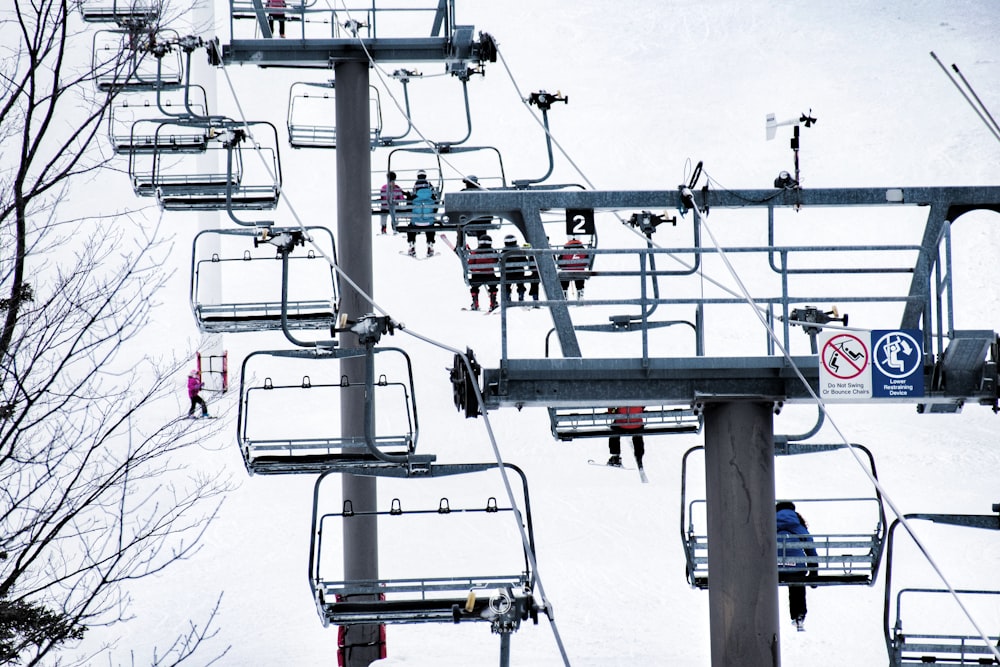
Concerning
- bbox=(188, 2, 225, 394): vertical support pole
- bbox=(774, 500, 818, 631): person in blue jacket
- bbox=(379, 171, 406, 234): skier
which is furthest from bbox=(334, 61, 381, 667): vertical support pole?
bbox=(188, 2, 225, 394): vertical support pole

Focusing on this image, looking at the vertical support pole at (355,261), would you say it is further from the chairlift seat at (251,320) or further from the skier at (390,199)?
the skier at (390,199)

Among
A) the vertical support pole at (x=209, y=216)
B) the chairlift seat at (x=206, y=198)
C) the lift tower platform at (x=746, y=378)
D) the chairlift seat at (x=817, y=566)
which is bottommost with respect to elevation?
the chairlift seat at (x=817, y=566)

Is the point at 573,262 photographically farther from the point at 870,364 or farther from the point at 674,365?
the point at 870,364

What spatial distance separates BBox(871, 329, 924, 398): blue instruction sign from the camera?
221 inches

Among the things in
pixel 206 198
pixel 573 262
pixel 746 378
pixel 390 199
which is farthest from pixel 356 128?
pixel 746 378

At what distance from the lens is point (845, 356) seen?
5559 millimetres

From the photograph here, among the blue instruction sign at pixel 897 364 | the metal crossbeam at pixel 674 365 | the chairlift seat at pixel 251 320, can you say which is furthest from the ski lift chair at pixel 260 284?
the blue instruction sign at pixel 897 364

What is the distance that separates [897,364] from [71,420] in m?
18.5

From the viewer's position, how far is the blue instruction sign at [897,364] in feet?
18.4

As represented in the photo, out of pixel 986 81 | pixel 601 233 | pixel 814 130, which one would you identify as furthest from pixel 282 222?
pixel 986 81

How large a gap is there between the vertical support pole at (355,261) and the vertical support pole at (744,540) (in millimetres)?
4375

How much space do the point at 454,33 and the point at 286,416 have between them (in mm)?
11774

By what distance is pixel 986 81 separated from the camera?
131 ft

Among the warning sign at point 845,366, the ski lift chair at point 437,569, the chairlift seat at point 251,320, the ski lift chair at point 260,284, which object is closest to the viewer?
the warning sign at point 845,366
